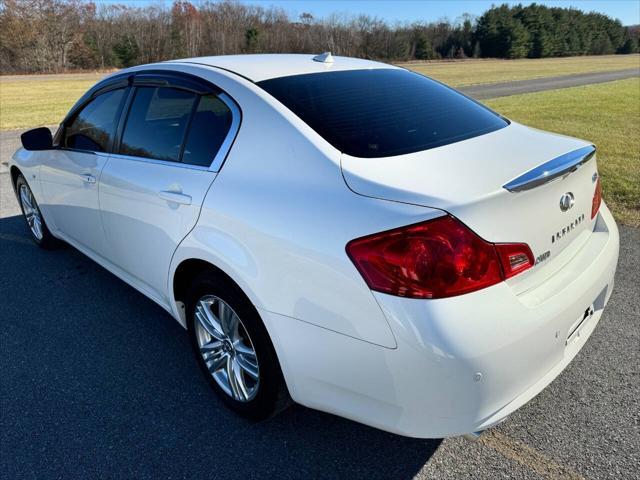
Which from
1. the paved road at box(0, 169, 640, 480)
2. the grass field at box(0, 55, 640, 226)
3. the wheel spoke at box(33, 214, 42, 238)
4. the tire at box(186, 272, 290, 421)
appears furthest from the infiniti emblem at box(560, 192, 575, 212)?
the wheel spoke at box(33, 214, 42, 238)

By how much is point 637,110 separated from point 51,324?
16074mm

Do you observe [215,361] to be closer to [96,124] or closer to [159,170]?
[159,170]

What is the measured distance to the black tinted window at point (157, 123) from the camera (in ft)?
9.08

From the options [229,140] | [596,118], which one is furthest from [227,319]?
[596,118]

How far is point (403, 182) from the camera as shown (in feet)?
6.23

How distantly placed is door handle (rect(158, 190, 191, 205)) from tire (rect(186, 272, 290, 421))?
0.38 meters

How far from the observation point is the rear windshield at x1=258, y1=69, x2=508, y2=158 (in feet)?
7.41

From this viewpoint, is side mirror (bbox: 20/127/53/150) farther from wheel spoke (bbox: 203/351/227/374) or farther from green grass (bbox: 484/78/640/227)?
green grass (bbox: 484/78/640/227)

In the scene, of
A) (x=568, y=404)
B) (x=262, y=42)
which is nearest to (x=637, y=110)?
(x=568, y=404)

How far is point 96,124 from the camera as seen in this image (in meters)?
3.54

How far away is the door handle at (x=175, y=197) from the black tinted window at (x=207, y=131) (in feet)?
0.59

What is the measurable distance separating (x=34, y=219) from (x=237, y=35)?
68584mm

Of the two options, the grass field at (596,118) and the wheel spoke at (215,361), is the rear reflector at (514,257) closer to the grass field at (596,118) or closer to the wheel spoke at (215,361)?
the wheel spoke at (215,361)

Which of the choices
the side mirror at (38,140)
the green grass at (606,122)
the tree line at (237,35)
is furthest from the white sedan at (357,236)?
the tree line at (237,35)
